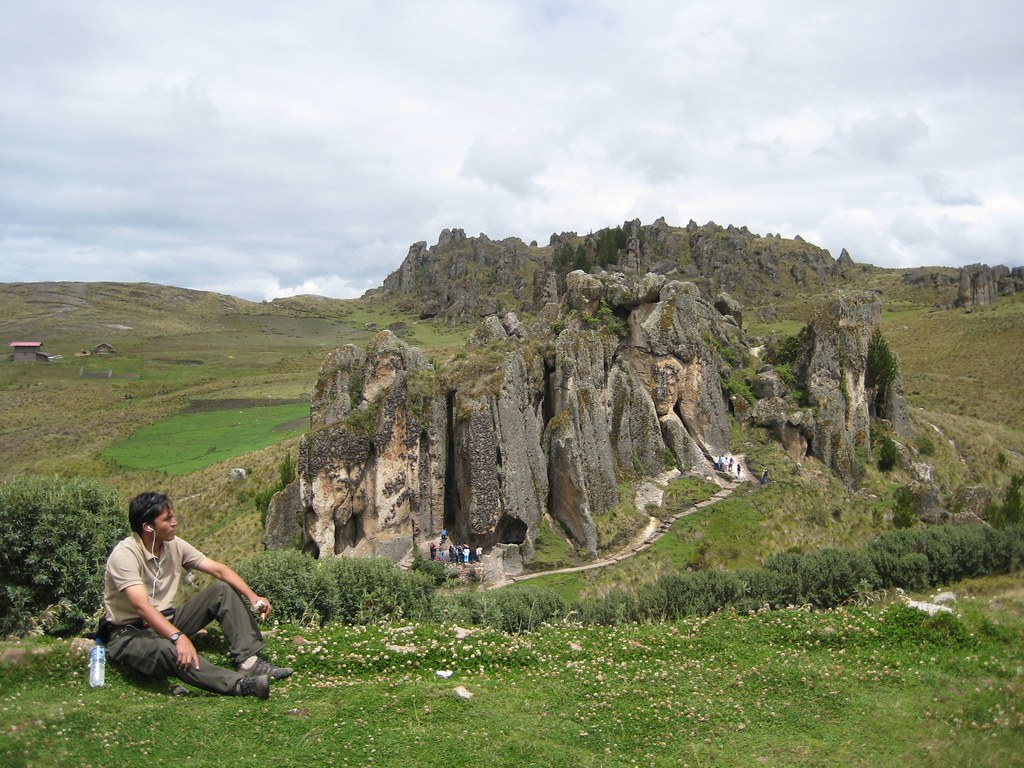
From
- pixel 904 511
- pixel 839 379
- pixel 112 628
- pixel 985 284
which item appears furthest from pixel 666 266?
pixel 112 628

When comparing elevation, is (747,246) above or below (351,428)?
above

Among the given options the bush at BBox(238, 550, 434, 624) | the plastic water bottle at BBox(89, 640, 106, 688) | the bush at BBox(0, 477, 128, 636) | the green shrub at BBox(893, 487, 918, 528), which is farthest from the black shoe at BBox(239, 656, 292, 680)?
the green shrub at BBox(893, 487, 918, 528)

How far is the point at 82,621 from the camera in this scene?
16.2 m

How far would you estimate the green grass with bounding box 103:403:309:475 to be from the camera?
59188 mm

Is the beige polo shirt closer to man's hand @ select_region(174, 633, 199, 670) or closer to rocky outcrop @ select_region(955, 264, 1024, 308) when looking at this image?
man's hand @ select_region(174, 633, 199, 670)

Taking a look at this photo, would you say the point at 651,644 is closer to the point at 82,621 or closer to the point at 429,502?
the point at 82,621

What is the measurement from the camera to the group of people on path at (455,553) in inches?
1193

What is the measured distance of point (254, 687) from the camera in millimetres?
10375

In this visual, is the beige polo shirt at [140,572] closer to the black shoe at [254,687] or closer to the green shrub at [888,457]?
the black shoe at [254,687]

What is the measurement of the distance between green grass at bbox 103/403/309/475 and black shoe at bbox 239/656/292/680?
49390mm

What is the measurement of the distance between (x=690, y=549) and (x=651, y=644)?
19468 millimetres

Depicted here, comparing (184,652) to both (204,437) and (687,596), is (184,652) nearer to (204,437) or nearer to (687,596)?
(687,596)

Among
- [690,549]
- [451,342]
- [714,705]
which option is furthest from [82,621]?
[451,342]

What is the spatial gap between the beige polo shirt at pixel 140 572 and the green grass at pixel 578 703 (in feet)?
3.61
